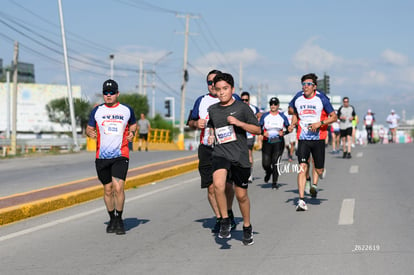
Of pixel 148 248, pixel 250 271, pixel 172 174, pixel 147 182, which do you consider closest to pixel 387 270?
pixel 250 271

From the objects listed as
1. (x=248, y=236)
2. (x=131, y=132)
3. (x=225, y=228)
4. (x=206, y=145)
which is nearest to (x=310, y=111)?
(x=206, y=145)

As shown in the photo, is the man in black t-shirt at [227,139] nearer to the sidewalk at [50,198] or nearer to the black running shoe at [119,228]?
the black running shoe at [119,228]

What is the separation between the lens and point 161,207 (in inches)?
402

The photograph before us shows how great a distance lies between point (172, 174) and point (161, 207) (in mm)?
6340

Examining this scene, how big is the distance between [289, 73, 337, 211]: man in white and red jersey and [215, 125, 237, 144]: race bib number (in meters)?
3.23

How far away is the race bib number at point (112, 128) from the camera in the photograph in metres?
7.77

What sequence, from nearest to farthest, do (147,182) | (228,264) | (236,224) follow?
(228,264) → (236,224) → (147,182)

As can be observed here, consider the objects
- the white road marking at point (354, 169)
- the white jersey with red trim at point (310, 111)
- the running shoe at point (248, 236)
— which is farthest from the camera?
the white road marking at point (354, 169)

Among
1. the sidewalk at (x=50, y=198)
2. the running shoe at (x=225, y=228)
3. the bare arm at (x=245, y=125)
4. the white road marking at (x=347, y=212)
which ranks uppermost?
the bare arm at (x=245, y=125)

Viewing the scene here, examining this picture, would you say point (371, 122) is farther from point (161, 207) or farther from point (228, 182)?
point (228, 182)

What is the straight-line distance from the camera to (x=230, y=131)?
6.52 metres

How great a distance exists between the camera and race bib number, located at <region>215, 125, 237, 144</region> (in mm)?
6516

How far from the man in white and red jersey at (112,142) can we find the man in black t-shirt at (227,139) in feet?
5.33

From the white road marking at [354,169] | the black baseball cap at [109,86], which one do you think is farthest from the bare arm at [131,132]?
the white road marking at [354,169]
